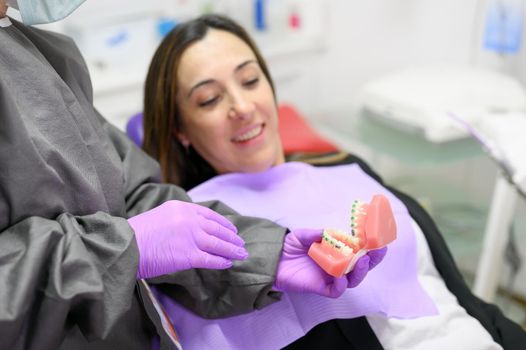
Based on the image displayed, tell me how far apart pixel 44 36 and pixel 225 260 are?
1.58ft

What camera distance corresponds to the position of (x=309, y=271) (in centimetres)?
95

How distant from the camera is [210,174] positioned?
1.46 metres

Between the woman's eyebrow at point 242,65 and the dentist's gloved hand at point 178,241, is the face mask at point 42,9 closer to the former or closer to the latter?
the dentist's gloved hand at point 178,241

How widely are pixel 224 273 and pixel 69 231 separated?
29 cm

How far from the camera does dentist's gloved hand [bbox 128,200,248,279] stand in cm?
87

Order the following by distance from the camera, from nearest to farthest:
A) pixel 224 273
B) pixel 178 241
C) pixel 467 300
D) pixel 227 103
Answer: pixel 178 241, pixel 224 273, pixel 467 300, pixel 227 103

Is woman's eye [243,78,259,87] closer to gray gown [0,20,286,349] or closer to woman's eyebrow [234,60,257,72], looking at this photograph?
woman's eyebrow [234,60,257,72]

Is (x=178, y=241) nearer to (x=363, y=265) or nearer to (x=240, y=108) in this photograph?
(x=363, y=265)

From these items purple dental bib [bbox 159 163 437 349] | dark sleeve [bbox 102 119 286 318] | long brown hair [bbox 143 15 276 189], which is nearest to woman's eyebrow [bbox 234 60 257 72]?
long brown hair [bbox 143 15 276 189]

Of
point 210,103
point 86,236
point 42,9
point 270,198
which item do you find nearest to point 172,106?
point 210,103

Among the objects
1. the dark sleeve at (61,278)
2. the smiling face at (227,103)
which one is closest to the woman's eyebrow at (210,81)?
the smiling face at (227,103)

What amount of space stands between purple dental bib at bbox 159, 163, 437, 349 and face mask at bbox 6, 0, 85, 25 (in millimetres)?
503

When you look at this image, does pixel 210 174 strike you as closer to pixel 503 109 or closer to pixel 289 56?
pixel 503 109

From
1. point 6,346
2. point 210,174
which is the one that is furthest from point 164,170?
point 6,346
